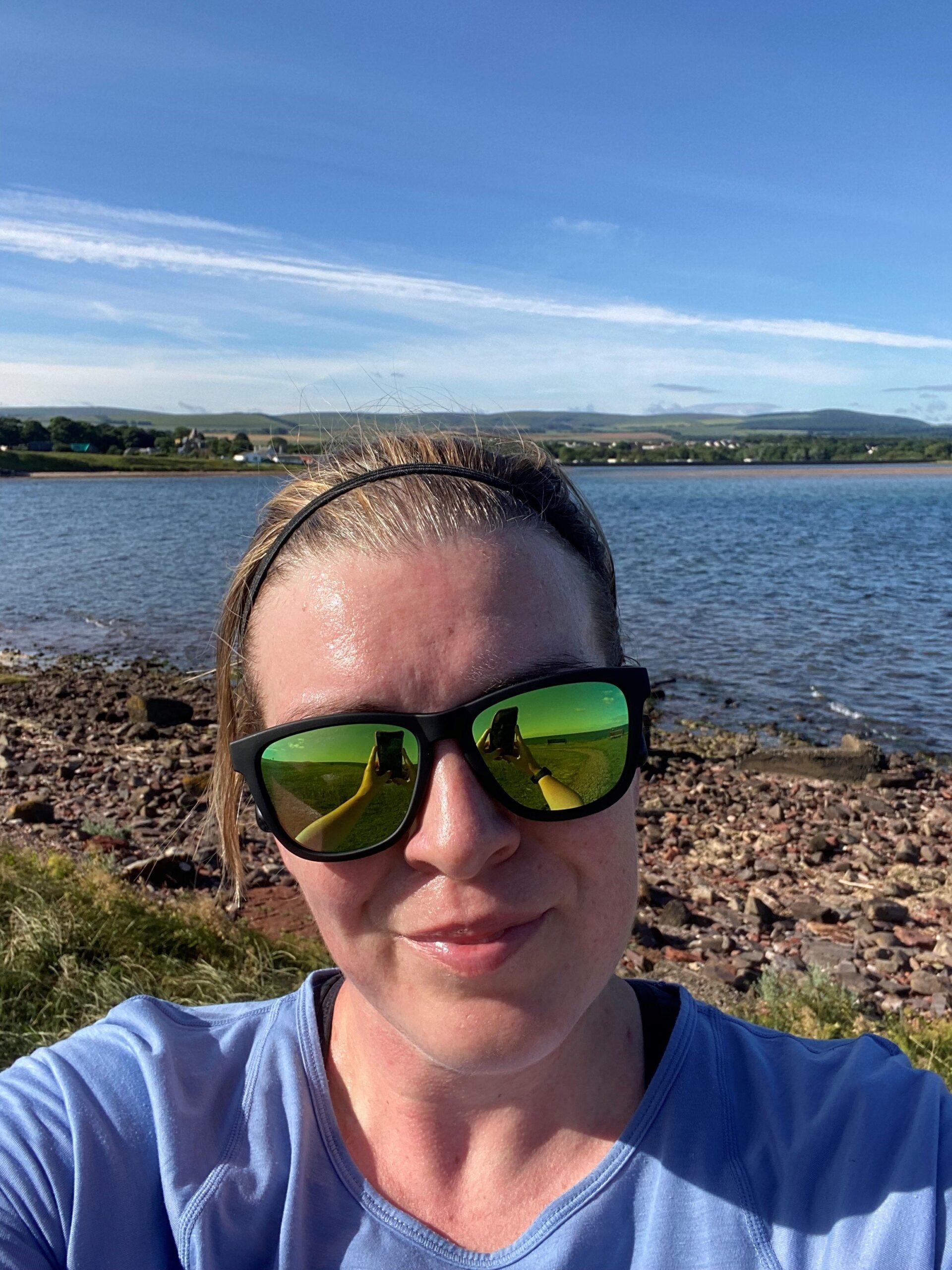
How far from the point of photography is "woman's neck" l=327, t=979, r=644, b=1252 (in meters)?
1.69

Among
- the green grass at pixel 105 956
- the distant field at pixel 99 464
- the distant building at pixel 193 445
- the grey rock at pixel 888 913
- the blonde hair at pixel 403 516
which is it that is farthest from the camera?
the distant building at pixel 193 445

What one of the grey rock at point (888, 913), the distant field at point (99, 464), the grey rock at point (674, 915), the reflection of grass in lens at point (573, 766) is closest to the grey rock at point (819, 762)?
the grey rock at point (888, 913)

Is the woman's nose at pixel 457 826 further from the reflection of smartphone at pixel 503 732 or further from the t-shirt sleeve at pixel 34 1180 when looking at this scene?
the t-shirt sleeve at pixel 34 1180

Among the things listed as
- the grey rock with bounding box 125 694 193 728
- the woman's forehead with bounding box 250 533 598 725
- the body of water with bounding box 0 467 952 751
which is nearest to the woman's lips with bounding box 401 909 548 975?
the woman's forehead with bounding box 250 533 598 725

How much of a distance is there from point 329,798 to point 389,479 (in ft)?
2.11

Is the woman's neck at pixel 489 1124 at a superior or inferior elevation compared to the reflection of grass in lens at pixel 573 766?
inferior

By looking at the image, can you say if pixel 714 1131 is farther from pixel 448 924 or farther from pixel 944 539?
pixel 944 539

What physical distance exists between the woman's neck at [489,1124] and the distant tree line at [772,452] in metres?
151

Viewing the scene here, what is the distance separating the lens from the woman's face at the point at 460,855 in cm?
155

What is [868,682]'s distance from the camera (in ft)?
62.0

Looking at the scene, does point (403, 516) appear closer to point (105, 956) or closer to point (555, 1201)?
point (555, 1201)

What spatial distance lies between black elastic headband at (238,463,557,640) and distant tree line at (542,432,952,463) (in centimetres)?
15052

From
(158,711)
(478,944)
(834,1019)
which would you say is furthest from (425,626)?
(158,711)

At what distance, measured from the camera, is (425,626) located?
1619 millimetres
